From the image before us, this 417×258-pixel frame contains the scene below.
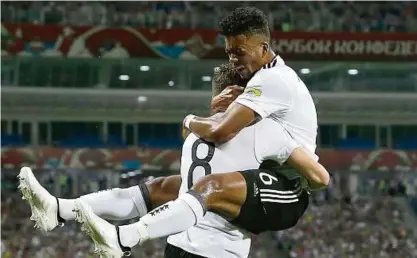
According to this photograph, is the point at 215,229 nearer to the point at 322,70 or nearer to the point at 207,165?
the point at 207,165

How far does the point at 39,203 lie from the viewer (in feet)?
8.50

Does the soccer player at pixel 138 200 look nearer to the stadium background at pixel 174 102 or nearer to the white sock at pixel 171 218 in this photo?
the white sock at pixel 171 218

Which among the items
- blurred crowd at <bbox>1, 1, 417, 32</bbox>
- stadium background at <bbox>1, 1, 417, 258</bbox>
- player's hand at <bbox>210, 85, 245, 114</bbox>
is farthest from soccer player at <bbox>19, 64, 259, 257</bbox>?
blurred crowd at <bbox>1, 1, 417, 32</bbox>

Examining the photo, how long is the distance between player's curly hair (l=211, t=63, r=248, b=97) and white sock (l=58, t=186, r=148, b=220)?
443mm

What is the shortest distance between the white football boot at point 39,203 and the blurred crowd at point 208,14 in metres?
6.48

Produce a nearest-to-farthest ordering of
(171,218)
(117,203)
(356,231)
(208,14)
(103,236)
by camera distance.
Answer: (103,236) < (171,218) < (117,203) < (208,14) < (356,231)

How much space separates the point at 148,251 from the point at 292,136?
6.01m

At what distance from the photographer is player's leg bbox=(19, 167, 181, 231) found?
2590mm

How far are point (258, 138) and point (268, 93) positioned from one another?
0.49 feet

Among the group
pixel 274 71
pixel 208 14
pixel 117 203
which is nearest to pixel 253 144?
pixel 274 71

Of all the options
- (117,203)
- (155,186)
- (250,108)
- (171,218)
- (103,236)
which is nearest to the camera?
(103,236)

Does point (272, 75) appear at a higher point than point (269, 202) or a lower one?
higher

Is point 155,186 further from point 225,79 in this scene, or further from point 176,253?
point 225,79

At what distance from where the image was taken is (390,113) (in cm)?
918
